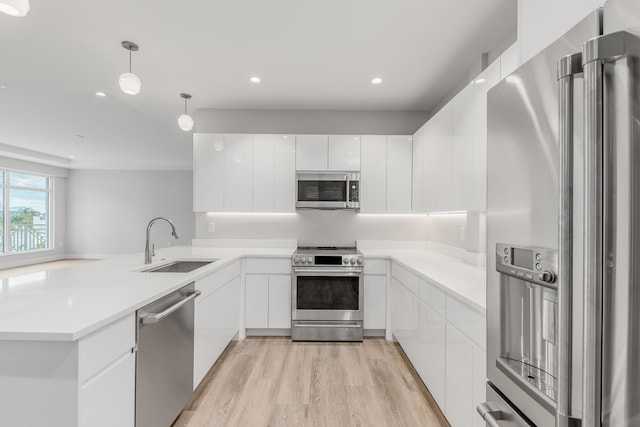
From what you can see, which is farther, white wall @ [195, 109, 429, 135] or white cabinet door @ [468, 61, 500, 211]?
white wall @ [195, 109, 429, 135]

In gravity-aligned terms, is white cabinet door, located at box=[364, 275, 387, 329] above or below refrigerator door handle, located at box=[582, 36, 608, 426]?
below

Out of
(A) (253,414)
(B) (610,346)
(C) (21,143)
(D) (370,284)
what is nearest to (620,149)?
(B) (610,346)

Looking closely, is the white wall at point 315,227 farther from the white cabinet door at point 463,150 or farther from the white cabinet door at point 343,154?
the white cabinet door at point 463,150

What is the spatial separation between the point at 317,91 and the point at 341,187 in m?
1.08

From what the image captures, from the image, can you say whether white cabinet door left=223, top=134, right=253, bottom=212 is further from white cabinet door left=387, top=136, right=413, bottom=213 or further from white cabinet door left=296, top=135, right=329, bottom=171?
white cabinet door left=387, top=136, right=413, bottom=213

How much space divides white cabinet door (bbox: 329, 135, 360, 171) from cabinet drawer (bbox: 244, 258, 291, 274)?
121 centimetres

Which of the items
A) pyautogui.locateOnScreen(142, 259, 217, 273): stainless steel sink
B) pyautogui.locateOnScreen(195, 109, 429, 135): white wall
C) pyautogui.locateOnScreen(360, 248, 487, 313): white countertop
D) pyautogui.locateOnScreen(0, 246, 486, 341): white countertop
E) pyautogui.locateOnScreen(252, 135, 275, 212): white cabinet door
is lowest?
pyautogui.locateOnScreen(142, 259, 217, 273): stainless steel sink

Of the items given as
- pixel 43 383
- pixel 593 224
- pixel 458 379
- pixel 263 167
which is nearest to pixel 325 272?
pixel 263 167

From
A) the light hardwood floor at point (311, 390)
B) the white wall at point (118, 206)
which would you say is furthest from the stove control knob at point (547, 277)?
the white wall at point (118, 206)

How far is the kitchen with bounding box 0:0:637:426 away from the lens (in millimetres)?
1530

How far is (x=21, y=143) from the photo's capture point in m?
6.44

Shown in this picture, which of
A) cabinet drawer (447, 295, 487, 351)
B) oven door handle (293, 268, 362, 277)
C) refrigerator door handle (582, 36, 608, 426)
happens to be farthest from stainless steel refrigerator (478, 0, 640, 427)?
oven door handle (293, 268, 362, 277)

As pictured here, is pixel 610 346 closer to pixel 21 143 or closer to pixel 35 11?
pixel 35 11

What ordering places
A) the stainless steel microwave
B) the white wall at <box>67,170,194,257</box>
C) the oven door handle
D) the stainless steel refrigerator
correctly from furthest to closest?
the white wall at <box>67,170,194,257</box> < the stainless steel microwave < the oven door handle < the stainless steel refrigerator
